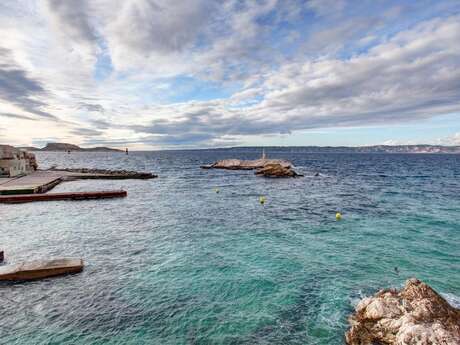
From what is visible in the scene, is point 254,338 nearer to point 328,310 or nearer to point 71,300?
point 328,310

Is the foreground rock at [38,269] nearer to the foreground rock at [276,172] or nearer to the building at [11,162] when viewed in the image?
the building at [11,162]

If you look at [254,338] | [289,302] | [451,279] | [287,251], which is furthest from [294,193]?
[254,338]

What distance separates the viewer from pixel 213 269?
14.9 meters

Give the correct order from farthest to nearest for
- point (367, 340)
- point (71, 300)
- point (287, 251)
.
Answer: point (287, 251)
point (71, 300)
point (367, 340)

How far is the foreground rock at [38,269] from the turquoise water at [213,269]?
46 cm

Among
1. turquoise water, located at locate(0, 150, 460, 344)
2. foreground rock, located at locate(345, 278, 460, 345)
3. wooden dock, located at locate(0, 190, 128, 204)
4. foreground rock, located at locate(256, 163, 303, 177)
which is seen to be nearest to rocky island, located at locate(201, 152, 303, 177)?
foreground rock, located at locate(256, 163, 303, 177)

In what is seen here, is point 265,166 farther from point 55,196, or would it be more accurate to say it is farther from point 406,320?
point 406,320

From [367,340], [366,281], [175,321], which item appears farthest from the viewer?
[366,281]

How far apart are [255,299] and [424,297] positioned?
6.43 meters

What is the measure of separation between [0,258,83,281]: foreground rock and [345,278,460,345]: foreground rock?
1337 cm

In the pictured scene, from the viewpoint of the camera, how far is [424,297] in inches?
375

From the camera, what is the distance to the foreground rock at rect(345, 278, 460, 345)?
792cm

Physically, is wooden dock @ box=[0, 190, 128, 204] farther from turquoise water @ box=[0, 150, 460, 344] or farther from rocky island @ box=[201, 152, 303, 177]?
rocky island @ box=[201, 152, 303, 177]

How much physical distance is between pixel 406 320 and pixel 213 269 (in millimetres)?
9149
